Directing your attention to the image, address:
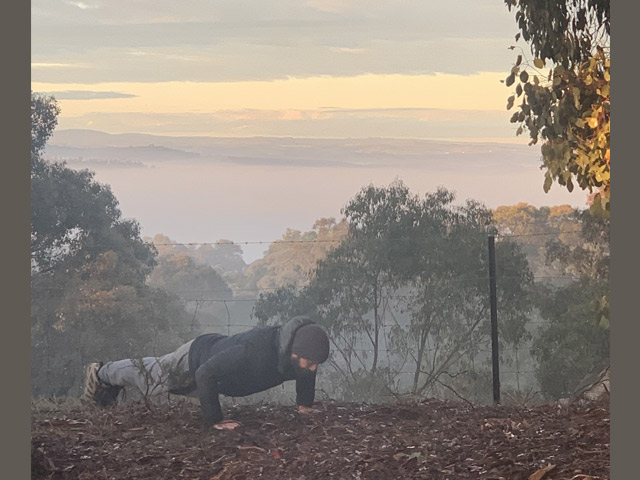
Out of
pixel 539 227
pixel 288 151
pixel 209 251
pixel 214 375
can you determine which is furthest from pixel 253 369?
pixel 539 227

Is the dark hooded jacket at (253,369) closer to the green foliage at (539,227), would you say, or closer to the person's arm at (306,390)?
the person's arm at (306,390)

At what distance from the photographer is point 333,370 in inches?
370

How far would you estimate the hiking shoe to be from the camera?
9648 mm

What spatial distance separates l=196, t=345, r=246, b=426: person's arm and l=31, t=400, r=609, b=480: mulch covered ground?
9 centimetres

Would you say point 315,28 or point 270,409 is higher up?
point 315,28

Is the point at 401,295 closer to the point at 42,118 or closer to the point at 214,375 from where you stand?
the point at 214,375

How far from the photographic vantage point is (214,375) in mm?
9461

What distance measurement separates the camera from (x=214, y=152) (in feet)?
A: 31.0

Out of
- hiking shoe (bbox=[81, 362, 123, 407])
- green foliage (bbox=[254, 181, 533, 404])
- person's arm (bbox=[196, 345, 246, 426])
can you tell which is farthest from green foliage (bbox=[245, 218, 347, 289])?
hiking shoe (bbox=[81, 362, 123, 407])

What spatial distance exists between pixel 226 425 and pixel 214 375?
0.38m

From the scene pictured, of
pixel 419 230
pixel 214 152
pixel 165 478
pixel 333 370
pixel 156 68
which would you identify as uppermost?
pixel 156 68

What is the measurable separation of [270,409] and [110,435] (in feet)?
4.03

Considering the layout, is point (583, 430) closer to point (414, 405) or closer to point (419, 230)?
point (414, 405)

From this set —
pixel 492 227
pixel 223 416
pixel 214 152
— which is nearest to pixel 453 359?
pixel 492 227
